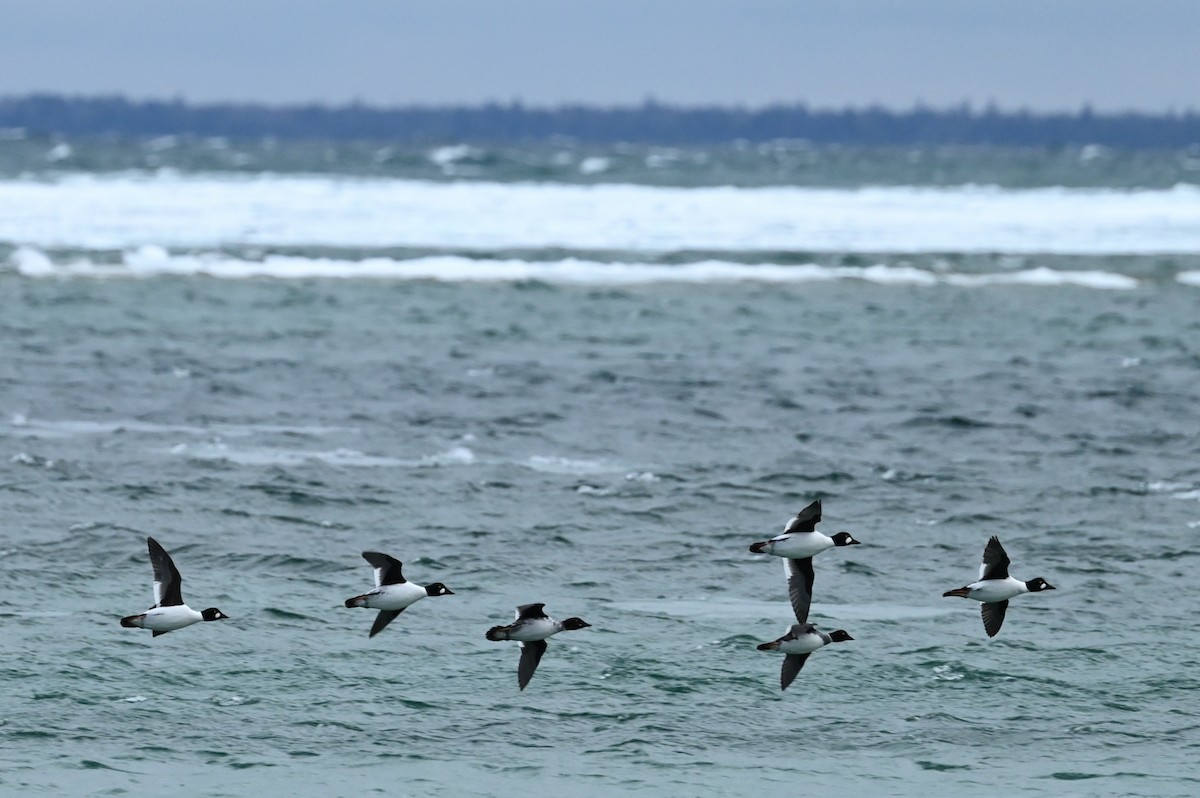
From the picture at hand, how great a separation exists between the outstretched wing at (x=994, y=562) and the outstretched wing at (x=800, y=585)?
1.16 metres

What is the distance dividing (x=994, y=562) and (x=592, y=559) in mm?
4881

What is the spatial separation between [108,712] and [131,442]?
29.0ft

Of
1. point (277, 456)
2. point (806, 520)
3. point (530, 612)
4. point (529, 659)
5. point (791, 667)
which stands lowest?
point (277, 456)

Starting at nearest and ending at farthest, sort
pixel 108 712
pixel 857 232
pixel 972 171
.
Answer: pixel 108 712
pixel 857 232
pixel 972 171

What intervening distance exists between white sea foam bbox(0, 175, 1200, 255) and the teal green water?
2063 centimetres

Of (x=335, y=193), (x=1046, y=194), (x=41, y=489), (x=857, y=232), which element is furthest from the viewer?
(x=1046, y=194)

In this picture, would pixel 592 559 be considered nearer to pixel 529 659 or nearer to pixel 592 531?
pixel 592 531

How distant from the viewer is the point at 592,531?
16.8 m

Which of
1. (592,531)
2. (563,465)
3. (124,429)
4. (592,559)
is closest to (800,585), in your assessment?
(592,559)

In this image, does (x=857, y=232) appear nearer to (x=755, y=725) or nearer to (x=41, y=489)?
(x=41, y=489)

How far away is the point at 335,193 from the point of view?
2645 inches

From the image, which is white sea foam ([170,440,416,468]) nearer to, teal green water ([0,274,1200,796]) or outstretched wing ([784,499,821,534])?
teal green water ([0,274,1200,796])

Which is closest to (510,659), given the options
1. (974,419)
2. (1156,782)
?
(1156,782)

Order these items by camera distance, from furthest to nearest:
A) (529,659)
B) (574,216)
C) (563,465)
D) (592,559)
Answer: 1. (574,216)
2. (563,465)
3. (592,559)
4. (529,659)
